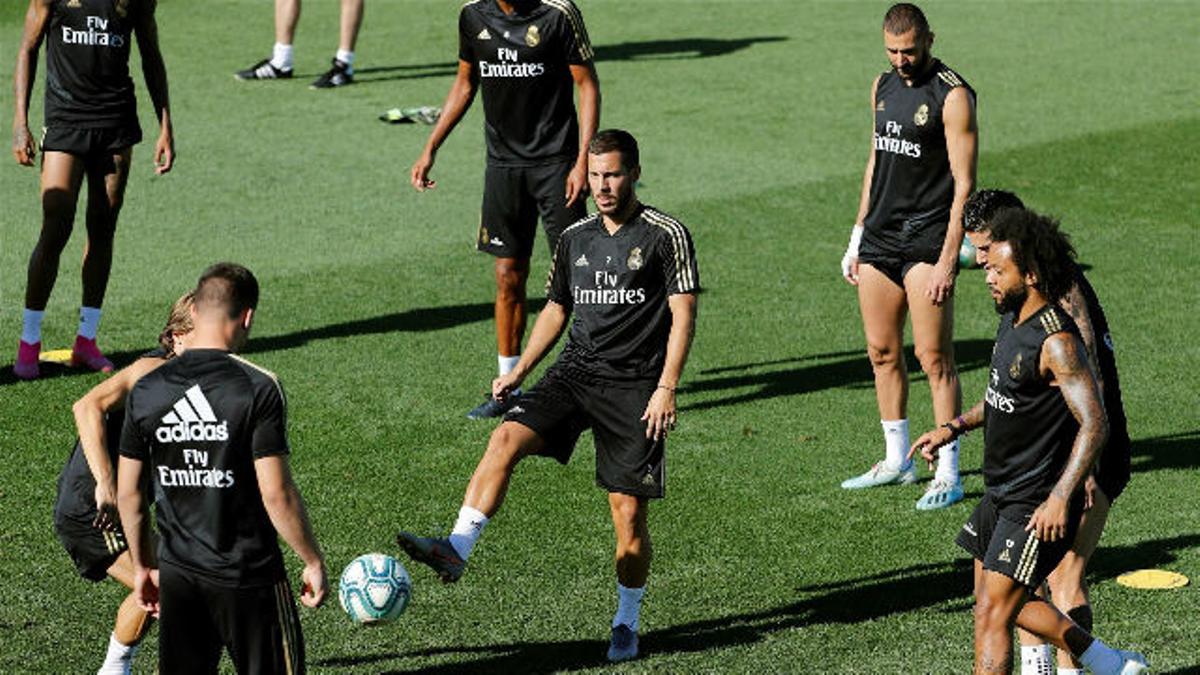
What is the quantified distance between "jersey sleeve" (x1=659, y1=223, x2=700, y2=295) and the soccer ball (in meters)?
1.83

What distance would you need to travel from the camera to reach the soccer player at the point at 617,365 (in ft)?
30.1

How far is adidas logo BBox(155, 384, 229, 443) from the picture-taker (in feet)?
23.3

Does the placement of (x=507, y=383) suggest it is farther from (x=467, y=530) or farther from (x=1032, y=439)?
(x=1032, y=439)

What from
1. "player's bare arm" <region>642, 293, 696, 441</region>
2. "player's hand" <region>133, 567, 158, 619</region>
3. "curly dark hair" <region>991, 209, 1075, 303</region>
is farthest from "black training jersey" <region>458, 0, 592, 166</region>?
"player's hand" <region>133, 567, 158, 619</region>

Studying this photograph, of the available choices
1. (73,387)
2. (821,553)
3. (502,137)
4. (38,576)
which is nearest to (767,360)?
(502,137)

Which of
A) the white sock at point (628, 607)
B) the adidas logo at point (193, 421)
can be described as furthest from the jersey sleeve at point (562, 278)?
the adidas logo at point (193, 421)

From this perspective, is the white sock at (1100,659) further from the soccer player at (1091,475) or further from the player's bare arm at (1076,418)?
the player's bare arm at (1076,418)

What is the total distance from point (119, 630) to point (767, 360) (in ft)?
20.5

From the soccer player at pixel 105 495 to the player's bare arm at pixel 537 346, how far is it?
1646 mm

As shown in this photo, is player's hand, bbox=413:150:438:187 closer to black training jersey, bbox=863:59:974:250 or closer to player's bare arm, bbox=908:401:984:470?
black training jersey, bbox=863:59:974:250

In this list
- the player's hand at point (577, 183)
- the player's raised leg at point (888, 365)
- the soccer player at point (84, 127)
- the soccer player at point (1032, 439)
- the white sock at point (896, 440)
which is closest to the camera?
the soccer player at point (1032, 439)

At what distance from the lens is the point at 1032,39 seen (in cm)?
2384

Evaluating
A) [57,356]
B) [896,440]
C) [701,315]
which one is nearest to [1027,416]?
[896,440]

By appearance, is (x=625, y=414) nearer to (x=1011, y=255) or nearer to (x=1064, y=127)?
(x=1011, y=255)
